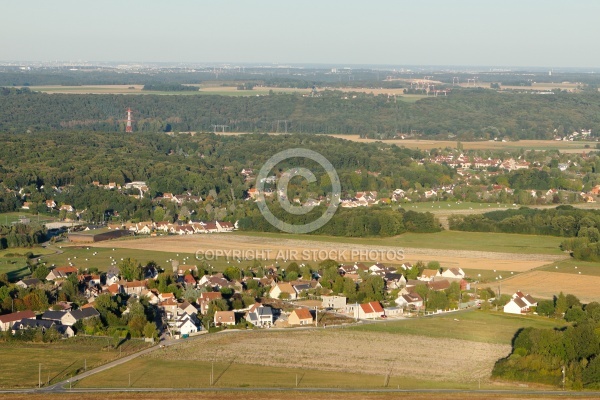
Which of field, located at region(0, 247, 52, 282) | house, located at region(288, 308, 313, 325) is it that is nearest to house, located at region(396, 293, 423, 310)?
house, located at region(288, 308, 313, 325)

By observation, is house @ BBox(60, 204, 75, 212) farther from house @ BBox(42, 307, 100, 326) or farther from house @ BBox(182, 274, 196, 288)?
house @ BBox(42, 307, 100, 326)

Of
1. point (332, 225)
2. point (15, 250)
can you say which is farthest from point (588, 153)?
point (15, 250)

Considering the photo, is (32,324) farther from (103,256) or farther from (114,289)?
(103,256)

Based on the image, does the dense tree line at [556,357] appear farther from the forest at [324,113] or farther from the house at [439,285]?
the forest at [324,113]

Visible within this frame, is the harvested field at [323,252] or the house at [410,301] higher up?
the house at [410,301]

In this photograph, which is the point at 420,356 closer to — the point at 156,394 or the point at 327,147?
the point at 156,394

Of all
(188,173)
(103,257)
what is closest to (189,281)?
(103,257)

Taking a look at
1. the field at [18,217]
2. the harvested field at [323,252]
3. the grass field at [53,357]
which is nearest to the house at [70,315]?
the grass field at [53,357]
